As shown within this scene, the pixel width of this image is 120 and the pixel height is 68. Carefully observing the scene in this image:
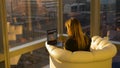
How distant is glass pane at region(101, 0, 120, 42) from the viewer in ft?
14.3

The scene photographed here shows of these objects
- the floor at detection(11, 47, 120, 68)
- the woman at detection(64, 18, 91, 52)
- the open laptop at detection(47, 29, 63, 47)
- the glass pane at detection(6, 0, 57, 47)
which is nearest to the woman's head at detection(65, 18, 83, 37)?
the woman at detection(64, 18, 91, 52)

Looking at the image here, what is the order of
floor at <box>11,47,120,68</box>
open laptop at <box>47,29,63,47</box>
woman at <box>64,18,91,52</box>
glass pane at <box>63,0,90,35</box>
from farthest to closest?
glass pane at <box>63,0,90,35</box> < floor at <box>11,47,120,68</box> < open laptop at <box>47,29,63,47</box> < woman at <box>64,18,91,52</box>

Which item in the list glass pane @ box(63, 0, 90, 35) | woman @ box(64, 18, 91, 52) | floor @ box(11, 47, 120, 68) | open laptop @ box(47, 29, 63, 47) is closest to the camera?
woman @ box(64, 18, 91, 52)

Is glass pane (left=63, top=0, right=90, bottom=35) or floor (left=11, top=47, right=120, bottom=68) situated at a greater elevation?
glass pane (left=63, top=0, right=90, bottom=35)

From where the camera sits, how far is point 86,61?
9.49 ft

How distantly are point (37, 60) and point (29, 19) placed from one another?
885 millimetres

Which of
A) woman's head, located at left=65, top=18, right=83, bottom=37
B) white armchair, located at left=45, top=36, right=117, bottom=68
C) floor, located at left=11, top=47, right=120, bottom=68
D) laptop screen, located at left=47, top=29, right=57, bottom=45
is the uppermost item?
woman's head, located at left=65, top=18, right=83, bottom=37

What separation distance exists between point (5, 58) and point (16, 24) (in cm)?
70

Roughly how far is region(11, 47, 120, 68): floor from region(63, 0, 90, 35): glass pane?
0.78 meters

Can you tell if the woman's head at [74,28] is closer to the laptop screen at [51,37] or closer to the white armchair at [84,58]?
the white armchair at [84,58]

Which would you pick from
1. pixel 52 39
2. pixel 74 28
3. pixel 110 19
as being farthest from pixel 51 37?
pixel 110 19

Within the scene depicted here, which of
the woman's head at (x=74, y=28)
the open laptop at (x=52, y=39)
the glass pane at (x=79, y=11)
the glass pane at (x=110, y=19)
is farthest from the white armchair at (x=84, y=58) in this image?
the glass pane at (x=79, y=11)

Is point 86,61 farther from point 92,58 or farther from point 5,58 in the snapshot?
point 5,58

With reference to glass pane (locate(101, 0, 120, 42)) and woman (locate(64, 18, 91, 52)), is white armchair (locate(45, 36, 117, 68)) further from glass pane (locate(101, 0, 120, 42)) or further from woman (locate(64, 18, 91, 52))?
glass pane (locate(101, 0, 120, 42))
